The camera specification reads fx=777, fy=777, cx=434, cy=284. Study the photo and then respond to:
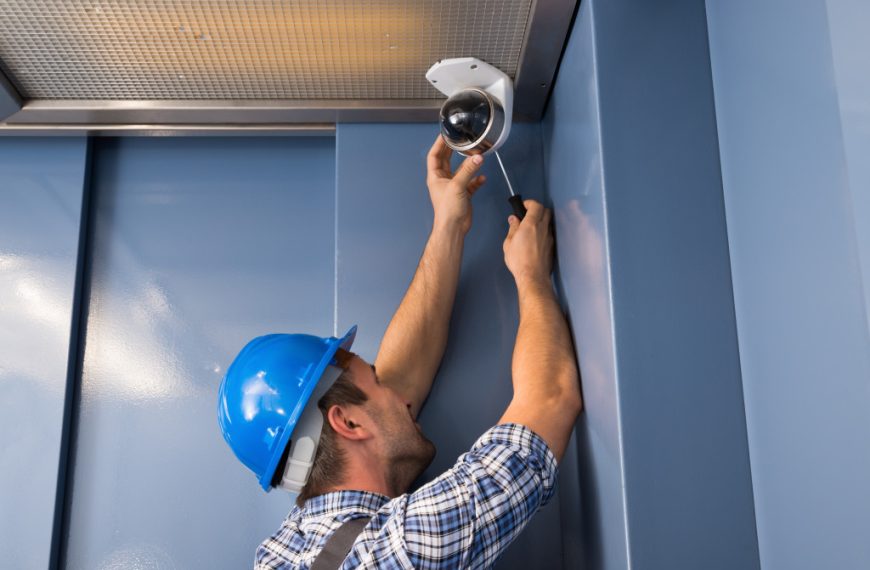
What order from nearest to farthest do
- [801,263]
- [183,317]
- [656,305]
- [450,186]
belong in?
1. [801,263]
2. [656,305]
3. [450,186]
4. [183,317]

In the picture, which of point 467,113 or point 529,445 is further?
point 467,113

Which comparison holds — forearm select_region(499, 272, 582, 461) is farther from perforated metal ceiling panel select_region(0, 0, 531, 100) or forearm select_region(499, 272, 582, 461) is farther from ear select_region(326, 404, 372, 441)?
perforated metal ceiling panel select_region(0, 0, 531, 100)

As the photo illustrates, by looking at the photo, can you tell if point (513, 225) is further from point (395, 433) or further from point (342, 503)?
point (342, 503)

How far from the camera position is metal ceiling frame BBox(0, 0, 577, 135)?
1747 mm

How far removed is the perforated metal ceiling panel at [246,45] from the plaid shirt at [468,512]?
77 cm

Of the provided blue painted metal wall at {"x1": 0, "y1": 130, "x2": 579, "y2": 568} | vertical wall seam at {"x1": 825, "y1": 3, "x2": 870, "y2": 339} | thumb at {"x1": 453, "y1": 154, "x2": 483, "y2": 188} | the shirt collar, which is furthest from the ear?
vertical wall seam at {"x1": 825, "y1": 3, "x2": 870, "y2": 339}

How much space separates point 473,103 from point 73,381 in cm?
114

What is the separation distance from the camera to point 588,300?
1332 mm

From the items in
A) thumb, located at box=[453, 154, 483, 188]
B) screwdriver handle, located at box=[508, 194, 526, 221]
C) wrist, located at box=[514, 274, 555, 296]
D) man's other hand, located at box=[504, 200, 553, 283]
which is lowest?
wrist, located at box=[514, 274, 555, 296]

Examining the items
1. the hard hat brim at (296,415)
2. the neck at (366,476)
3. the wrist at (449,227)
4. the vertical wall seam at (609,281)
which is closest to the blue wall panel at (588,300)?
the vertical wall seam at (609,281)

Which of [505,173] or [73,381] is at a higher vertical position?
[505,173]

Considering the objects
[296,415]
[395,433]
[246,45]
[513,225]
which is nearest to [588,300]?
[513,225]

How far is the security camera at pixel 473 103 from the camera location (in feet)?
5.03

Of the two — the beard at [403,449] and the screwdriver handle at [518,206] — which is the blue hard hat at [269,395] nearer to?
the beard at [403,449]
